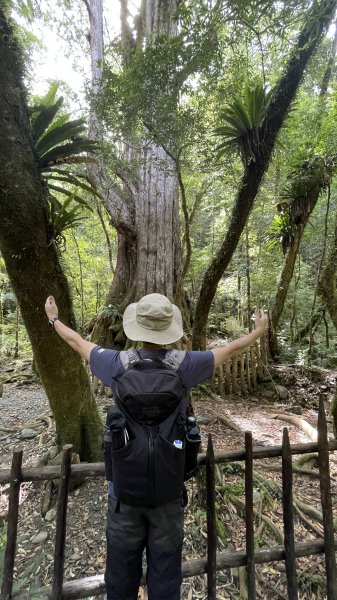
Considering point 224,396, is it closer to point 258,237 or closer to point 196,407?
point 196,407

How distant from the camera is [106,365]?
1715mm

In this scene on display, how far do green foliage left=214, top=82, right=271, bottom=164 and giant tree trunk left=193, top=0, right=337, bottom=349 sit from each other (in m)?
0.10

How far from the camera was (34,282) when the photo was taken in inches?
99.2

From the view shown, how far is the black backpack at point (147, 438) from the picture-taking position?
1.42 metres

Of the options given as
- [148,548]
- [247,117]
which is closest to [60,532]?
[148,548]

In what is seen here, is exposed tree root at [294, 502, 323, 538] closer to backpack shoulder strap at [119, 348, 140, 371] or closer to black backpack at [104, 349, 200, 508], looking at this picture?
black backpack at [104, 349, 200, 508]

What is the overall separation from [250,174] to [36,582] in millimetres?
4650

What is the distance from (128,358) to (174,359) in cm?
26

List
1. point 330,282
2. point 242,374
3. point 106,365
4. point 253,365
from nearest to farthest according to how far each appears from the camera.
Answer: point 106,365
point 330,282
point 242,374
point 253,365

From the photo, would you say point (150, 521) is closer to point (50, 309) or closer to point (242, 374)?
point (50, 309)

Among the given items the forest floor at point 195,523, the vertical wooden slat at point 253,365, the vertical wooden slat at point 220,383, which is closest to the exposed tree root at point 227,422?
the forest floor at point 195,523

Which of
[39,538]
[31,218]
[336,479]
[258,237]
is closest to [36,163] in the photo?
[31,218]

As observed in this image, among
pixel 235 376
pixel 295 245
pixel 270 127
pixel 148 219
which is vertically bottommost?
pixel 235 376

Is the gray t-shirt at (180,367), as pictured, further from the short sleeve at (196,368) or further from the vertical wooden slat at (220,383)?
the vertical wooden slat at (220,383)
